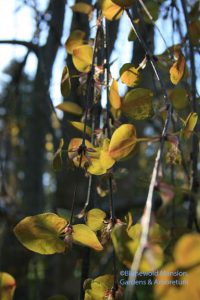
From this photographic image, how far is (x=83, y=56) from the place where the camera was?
0.62 m

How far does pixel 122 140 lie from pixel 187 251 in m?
0.17

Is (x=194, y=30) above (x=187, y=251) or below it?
above

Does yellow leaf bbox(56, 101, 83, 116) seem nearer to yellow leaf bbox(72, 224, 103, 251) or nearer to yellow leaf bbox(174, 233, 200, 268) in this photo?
yellow leaf bbox(72, 224, 103, 251)

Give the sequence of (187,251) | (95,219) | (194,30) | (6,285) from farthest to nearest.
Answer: (194,30) → (95,219) → (6,285) → (187,251)

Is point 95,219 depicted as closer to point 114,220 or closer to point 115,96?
point 114,220

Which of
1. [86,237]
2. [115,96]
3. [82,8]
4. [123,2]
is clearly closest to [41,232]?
[86,237]

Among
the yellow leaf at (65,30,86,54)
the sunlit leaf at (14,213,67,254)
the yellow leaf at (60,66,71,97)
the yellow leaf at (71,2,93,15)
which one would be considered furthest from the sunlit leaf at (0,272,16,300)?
the yellow leaf at (71,2,93,15)

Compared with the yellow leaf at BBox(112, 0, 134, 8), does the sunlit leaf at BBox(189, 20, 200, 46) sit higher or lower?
lower

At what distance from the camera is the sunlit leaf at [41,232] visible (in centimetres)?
48

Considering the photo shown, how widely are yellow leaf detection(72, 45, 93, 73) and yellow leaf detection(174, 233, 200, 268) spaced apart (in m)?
0.37

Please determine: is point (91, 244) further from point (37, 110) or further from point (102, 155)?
point (37, 110)

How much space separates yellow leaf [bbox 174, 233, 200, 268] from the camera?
0.31m

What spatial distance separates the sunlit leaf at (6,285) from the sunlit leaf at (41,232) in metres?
0.05

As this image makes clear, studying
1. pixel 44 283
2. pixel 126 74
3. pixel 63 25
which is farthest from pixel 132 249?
pixel 44 283
